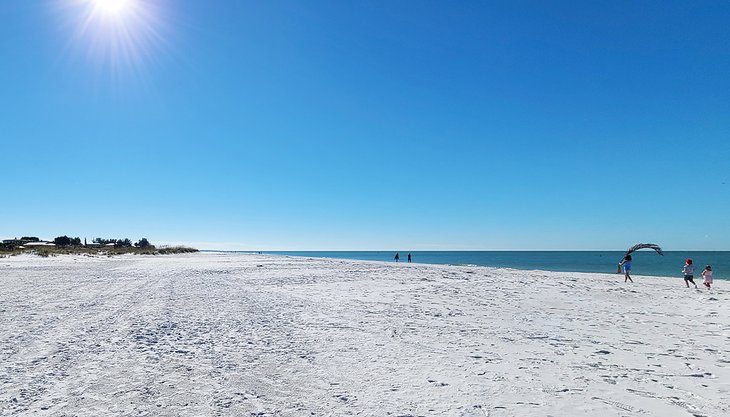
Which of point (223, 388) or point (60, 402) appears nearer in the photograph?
point (60, 402)

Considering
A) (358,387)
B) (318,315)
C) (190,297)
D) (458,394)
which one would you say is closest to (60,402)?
(358,387)

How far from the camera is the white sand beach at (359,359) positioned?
5.26 meters

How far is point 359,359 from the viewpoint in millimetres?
7348

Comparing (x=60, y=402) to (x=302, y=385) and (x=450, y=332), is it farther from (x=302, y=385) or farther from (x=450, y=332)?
(x=450, y=332)

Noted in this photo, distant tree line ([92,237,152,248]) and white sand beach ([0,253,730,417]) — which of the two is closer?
white sand beach ([0,253,730,417])

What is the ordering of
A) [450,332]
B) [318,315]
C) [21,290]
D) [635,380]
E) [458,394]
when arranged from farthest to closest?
[21,290] → [318,315] → [450,332] → [635,380] → [458,394]

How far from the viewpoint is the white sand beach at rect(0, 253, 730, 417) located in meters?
5.26

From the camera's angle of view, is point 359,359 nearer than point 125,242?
Yes

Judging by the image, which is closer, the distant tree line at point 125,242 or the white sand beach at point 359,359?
the white sand beach at point 359,359

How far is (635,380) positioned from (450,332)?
13.3 feet

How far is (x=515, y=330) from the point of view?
391 inches

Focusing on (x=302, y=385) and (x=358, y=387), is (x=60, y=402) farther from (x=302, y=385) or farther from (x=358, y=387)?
(x=358, y=387)

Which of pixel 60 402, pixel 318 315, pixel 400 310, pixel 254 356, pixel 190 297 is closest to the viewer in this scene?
pixel 60 402

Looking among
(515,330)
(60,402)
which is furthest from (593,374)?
(60,402)
